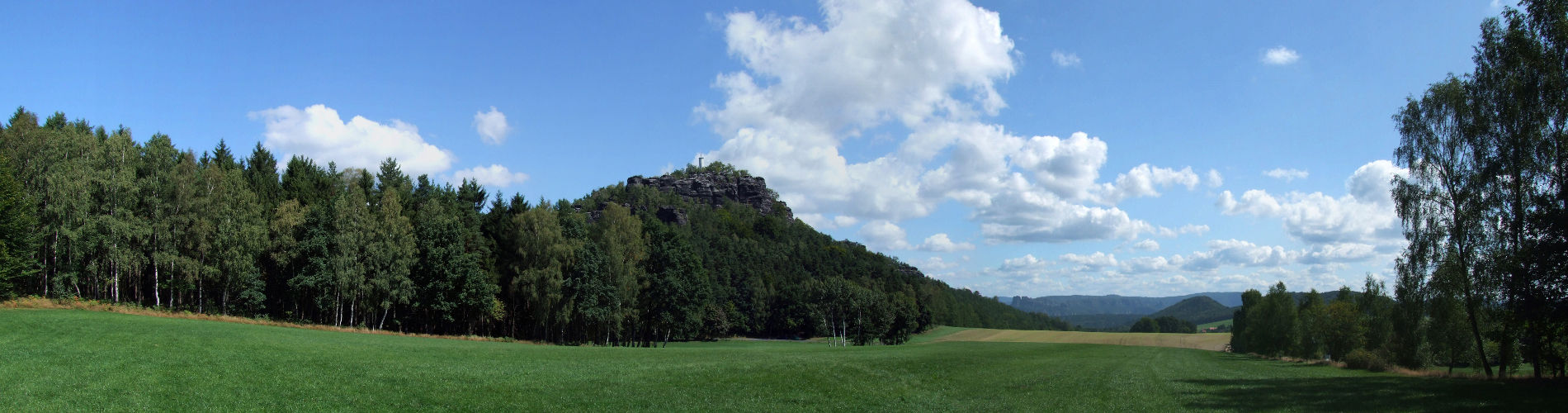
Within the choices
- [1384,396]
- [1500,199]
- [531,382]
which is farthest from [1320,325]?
[531,382]

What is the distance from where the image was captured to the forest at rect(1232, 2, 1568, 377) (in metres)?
24.7

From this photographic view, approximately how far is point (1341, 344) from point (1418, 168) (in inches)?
1534

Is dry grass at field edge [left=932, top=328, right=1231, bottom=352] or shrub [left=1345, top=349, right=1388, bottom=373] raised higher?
shrub [left=1345, top=349, right=1388, bottom=373]

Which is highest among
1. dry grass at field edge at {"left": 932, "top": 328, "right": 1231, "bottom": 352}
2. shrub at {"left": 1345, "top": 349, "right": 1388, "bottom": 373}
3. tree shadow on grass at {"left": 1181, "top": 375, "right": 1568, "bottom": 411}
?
tree shadow on grass at {"left": 1181, "top": 375, "right": 1568, "bottom": 411}

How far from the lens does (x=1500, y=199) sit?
29203 mm

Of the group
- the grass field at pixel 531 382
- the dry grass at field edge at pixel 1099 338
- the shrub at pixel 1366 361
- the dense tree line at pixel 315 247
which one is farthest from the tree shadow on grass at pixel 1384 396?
the dry grass at field edge at pixel 1099 338

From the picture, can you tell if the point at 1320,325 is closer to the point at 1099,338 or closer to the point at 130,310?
the point at 1099,338

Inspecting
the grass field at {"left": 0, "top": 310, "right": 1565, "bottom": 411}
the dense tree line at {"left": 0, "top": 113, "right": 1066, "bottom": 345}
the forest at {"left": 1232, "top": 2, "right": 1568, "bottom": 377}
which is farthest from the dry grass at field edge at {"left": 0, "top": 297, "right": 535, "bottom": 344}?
the forest at {"left": 1232, "top": 2, "right": 1568, "bottom": 377}

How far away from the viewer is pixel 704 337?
110 m

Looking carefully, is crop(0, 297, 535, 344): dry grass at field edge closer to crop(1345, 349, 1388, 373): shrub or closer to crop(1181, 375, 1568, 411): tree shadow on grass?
crop(1181, 375, 1568, 411): tree shadow on grass

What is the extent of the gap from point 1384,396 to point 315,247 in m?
70.2

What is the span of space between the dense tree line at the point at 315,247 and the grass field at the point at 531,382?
1557 centimetres

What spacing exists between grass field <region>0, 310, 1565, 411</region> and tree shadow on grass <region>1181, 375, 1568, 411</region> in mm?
113

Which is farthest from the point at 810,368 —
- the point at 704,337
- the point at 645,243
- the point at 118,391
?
the point at 704,337
